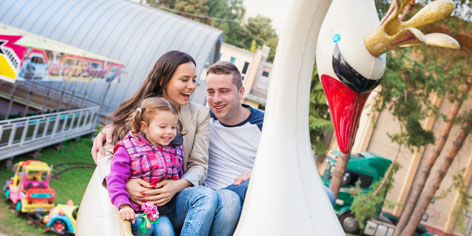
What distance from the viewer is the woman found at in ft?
5.59

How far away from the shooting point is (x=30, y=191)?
538 centimetres

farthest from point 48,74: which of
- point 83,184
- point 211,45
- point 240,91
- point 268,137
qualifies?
point 211,45

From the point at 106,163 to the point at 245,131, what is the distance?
0.69 meters

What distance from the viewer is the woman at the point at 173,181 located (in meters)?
1.70

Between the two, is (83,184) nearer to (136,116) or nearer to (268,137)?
(136,116)

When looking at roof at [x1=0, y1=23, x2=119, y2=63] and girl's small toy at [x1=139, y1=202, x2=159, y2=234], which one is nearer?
girl's small toy at [x1=139, y1=202, x2=159, y2=234]

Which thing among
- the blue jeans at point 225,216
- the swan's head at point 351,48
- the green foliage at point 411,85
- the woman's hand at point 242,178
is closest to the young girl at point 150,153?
the blue jeans at point 225,216

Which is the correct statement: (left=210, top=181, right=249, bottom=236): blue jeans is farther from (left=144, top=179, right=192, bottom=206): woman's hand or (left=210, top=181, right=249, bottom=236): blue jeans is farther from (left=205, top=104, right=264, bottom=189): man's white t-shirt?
(left=205, top=104, right=264, bottom=189): man's white t-shirt

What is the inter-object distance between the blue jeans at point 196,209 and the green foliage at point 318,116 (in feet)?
21.5

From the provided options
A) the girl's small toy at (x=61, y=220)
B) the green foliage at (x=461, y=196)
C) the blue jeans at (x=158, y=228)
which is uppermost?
the blue jeans at (x=158, y=228)

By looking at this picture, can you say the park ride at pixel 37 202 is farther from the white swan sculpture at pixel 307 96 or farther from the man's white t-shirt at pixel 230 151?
the white swan sculpture at pixel 307 96

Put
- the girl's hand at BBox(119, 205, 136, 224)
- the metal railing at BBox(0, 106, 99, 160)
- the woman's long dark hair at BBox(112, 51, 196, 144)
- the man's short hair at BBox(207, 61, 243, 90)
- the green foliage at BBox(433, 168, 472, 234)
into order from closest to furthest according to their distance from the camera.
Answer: the girl's hand at BBox(119, 205, 136, 224) < the woman's long dark hair at BBox(112, 51, 196, 144) < the man's short hair at BBox(207, 61, 243, 90) < the metal railing at BBox(0, 106, 99, 160) < the green foliage at BBox(433, 168, 472, 234)

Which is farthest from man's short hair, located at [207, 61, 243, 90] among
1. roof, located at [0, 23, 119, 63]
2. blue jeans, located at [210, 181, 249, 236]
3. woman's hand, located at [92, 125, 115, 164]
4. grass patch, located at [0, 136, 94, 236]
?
grass patch, located at [0, 136, 94, 236]

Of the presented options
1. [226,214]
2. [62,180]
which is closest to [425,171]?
[62,180]
